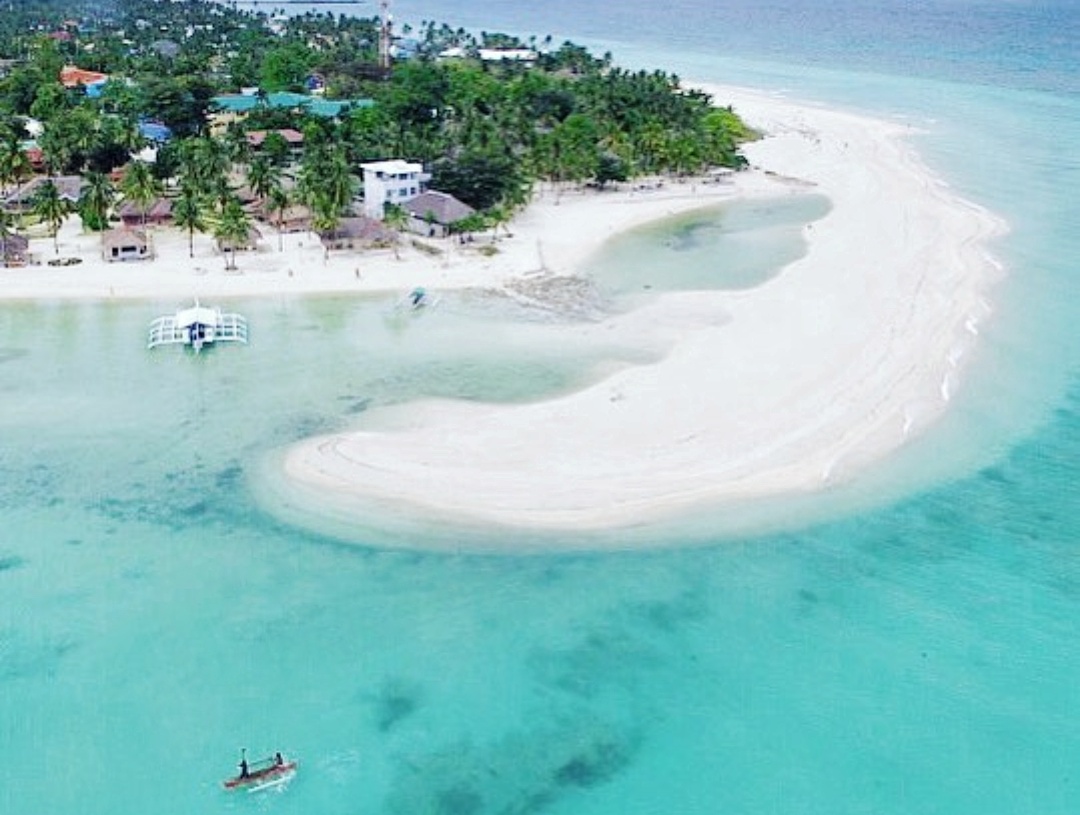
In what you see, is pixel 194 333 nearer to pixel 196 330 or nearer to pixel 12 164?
pixel 196 330

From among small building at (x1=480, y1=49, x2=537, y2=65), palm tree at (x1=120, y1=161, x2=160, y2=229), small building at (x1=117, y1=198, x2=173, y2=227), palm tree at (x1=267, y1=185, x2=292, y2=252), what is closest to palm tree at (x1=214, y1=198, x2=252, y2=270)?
palm tree at (x1=267, y1=185, x2=292, y2=252)

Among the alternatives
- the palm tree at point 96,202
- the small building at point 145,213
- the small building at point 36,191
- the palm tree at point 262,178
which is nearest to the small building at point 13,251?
the palm tree at point 96,202

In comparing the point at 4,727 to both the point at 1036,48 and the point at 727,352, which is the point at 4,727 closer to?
the point at 727,352

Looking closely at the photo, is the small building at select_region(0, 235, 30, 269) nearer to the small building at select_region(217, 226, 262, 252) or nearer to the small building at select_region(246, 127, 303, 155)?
the small building at select_region(217, 226, 262, 252)

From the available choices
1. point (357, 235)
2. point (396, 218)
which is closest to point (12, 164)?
point (357, 235)

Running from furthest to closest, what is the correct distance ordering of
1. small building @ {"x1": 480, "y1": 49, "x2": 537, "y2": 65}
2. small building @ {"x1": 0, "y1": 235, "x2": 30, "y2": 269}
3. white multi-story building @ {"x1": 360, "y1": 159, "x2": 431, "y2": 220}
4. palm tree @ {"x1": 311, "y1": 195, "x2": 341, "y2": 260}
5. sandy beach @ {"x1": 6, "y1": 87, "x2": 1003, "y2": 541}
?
1. small building @ {"x1": 480, "y1": 49, "x2": 537, "y2": 65}
2. white multi-story building @ {"x1": 360, "y1": 159, "x2": 431, "y2": 220}
3. palm tree @ {"x1": 311, "y1": 195, "x2": 341, "y2": 260}
4. small building @ {"x1": 0, "y1": 235, "x2": 30, "y2": 269}
5. sandy beach @ {"x1": 6, "y1": 87, "x2": 1003, "y2": 541}

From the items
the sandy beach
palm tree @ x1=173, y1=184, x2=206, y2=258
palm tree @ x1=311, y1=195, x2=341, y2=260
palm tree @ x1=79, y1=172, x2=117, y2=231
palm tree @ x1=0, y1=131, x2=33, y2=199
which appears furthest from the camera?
palm tree @ x1=0, y1=131, x2=33, y2=199

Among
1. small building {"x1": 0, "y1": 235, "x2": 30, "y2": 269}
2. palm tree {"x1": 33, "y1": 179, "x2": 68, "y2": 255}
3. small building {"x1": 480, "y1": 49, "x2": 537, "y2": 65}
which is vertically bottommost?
small building {"x1": 0, "y1": 235, "x2": 30, "y2": 269}

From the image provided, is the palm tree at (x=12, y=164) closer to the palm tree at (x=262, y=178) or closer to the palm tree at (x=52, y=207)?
the palm tree at (x=52, y=207)
